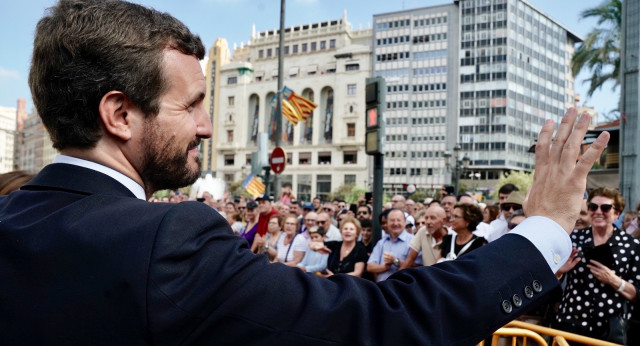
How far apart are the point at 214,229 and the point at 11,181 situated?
2.83m

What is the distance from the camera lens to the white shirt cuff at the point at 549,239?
111 centimetres

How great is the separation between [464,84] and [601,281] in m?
76.1

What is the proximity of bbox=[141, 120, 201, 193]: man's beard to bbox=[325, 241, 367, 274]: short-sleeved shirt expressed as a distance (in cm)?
555

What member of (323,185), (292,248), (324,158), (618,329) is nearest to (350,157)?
(324,158)

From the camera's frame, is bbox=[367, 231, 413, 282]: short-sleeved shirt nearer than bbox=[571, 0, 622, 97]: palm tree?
Yes

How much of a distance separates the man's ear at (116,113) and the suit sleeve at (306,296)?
272 mm

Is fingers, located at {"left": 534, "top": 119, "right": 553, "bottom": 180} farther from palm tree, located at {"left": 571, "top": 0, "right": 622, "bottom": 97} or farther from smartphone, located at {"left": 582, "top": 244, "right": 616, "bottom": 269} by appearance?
palm tree, located at {"left": 571, "top": 0, "right": 622, "bottom": 97}

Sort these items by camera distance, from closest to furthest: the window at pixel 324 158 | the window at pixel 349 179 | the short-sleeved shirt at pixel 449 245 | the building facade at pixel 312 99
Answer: the short-sleeved shirt at pixel 449 245
the building facade at pixel 312 99
the window at pixel 349 179
the window at pixel 324 158

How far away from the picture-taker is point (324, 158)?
77.2 meters

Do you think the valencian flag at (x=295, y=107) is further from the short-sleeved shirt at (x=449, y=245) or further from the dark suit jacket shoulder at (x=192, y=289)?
the dark suit jacket shoulder at (x=192, y=289)

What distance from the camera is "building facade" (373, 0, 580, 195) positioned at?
75125 mm

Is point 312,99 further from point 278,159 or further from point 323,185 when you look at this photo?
point 278,159

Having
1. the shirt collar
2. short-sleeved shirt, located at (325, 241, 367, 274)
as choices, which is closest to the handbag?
short-sleeved shirt, located at (325, 241, 367, 274)

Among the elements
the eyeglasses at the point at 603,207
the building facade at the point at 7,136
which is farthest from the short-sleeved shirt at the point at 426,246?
the building facade at the point at 7,136
